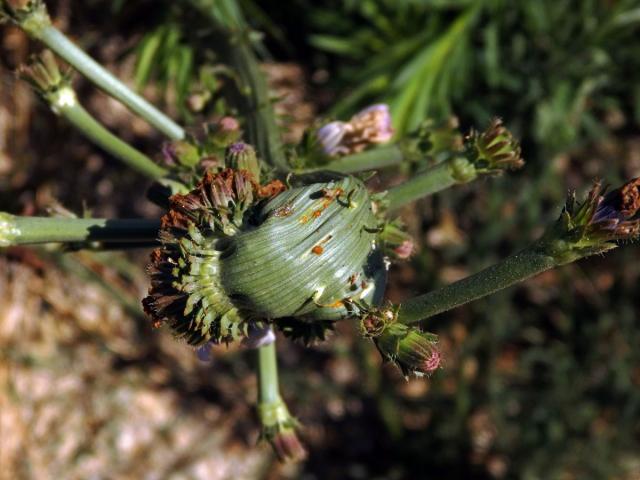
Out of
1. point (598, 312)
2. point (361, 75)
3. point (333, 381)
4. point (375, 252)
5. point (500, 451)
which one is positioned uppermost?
point (361, 75)

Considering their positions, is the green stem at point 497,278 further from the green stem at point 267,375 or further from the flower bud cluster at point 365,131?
the flower bud cluster at point 365,131

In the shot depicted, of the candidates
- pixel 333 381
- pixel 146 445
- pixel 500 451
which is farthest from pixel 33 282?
pixel 500 451

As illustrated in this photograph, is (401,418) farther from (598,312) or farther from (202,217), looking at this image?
(202,217)

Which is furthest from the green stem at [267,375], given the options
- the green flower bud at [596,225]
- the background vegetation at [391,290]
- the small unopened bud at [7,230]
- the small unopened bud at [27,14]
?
the background vegetation at [391,290]

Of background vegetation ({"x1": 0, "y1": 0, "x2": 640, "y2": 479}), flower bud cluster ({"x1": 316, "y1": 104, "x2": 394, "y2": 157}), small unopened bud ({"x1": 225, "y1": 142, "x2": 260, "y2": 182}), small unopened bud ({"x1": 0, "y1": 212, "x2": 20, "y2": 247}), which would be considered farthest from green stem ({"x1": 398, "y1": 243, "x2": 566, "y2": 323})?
background vegetation ({"x1": 0, "y1": 0, "x2": 640, "y2": 479})

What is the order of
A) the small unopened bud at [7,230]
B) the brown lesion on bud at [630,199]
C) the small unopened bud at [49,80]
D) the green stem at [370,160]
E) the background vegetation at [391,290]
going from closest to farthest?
the brown lesion on bud at [630,199] < the small unopened bud at [7,230] < the small unopened bud at [49,80] < the green stem at [370,160] < the background vegetation at [391,290]

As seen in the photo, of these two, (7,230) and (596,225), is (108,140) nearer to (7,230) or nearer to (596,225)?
(7,230)

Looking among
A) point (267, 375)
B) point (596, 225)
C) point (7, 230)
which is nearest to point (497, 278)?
point (596, 225)
